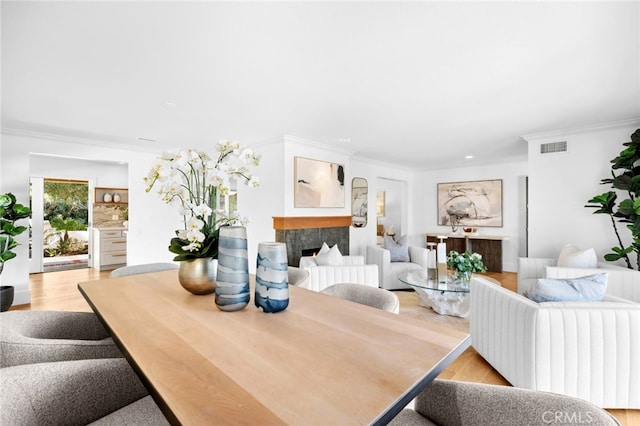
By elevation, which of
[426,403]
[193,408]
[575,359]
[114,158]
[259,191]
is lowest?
[575,359]

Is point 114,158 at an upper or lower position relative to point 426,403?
upper

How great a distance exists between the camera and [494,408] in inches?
31.8

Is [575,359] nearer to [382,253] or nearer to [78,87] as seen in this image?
[382,253]

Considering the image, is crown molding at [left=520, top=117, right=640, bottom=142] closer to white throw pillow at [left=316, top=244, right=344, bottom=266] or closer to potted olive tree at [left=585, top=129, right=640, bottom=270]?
potted olive tree at [left=585, top=129, right=640, bottom=270]

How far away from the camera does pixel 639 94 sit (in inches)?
112

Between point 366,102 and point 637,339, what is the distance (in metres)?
2.64

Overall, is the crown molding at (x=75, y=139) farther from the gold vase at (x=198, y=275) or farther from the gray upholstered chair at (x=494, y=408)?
the gray upholstered chair at (x=494, y=408)

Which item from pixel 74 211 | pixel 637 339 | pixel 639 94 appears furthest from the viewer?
pixel 74 211

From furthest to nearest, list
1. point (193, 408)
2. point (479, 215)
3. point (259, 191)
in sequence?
point (479, 215) → point (259, 191) → point (193, 408)

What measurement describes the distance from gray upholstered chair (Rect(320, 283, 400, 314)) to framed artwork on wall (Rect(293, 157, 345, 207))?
2838 millimetres

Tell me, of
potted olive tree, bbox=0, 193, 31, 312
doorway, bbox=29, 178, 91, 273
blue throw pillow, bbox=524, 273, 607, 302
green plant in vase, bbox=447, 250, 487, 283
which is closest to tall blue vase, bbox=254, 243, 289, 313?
blue throw pillow, bbox=524, 273, 607, 302

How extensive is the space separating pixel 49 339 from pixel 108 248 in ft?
20.6

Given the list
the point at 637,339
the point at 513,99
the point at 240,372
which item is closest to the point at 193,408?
the point at 240,372

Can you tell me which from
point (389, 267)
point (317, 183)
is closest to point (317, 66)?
point (317, 183)
